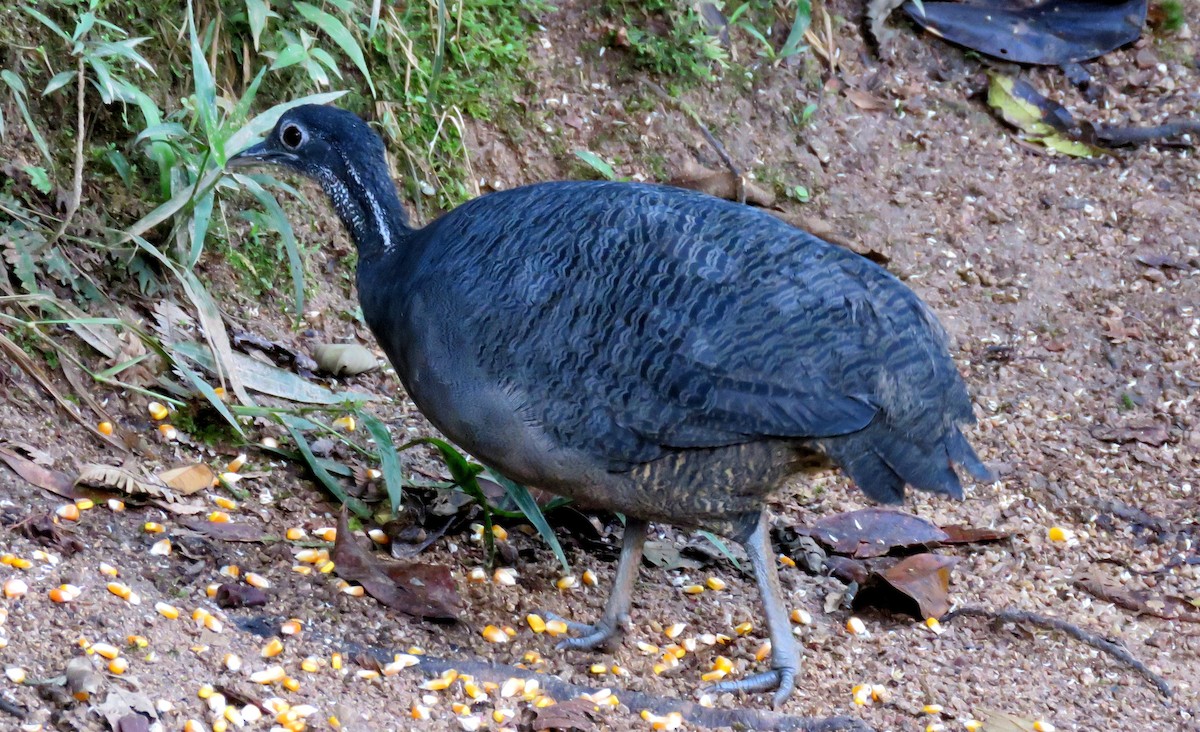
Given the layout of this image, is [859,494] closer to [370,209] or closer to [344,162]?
[370,209]

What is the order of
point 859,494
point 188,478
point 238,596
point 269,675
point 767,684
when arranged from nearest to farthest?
point 269,675, point 238,596, point 767,684, point 188,478, point 859,494

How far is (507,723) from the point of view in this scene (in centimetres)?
339

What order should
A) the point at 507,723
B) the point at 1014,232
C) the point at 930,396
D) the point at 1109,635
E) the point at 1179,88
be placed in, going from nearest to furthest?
the point at 507,723 → the point at 930,396 → the point at 1109,635 → the point at 1014,232 → the point at 1179,88

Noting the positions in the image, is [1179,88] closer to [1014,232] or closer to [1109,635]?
[1014,232]

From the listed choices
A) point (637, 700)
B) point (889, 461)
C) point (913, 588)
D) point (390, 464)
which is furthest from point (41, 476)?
point (913, 588)

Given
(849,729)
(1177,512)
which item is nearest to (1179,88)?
(1177,512)

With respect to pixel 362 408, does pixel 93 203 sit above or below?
above

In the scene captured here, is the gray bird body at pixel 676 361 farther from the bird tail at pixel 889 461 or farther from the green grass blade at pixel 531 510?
the green grass blade at pixel 531 510

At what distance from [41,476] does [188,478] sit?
1.54 feet

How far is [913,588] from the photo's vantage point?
4.32 metres

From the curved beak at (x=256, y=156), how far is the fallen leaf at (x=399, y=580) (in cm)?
121

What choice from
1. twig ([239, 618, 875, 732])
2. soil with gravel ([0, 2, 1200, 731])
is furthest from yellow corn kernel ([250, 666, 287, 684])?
twig ([239, 618, 875, 732])

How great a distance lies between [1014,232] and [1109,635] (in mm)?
3088

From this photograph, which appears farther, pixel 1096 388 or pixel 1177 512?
pixel 1096 388
